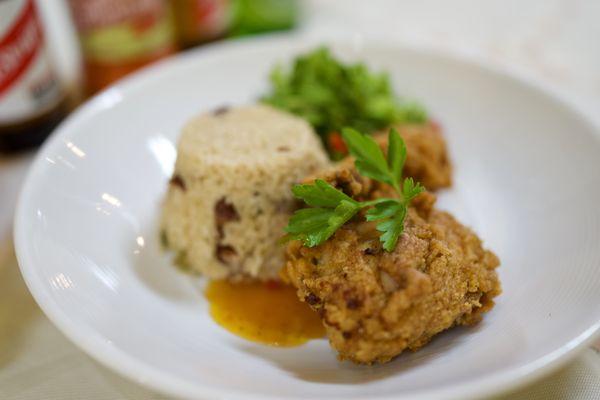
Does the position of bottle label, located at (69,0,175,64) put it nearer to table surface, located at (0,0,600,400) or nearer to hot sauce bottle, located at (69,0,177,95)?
hot sauce bottle, located at (69,0,177,95)

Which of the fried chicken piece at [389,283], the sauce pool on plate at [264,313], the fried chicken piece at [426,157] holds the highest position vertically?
the fried chicken piece at [389,283]

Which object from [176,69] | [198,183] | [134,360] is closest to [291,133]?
[198,183]

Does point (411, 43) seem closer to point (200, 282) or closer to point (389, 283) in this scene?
point (200, 282)

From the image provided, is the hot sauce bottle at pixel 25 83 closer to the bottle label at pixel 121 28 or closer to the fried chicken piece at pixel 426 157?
the bottle label at pixel 121 28

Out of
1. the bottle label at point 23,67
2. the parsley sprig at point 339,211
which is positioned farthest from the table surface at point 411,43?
the parsley sprig at point 339,211

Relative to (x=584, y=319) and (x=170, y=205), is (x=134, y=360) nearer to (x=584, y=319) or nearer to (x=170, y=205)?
(x=170, y=205)
